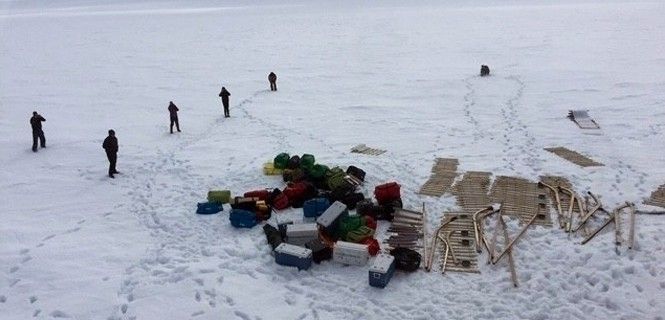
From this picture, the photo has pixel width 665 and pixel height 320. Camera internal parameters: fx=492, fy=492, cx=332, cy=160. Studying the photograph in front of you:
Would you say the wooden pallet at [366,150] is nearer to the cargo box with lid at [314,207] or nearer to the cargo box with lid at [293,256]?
the cargo box with lid at [314,207]

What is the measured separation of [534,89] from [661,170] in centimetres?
1275

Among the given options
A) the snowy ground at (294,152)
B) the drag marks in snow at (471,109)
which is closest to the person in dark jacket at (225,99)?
the snowy ground at (294,152)

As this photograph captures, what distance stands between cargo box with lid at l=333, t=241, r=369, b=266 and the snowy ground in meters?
0.19

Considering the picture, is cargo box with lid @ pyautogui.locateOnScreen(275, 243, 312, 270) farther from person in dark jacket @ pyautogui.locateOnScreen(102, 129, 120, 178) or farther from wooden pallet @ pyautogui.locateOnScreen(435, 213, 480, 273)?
person in dark jacket @ pyautogui.locateOnScreen(102, 129, 120, 178)

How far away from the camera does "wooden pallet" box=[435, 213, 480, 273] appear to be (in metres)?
9.77

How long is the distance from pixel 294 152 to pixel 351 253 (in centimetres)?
766

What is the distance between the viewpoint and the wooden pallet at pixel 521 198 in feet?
37.6

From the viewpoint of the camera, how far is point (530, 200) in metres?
12.2

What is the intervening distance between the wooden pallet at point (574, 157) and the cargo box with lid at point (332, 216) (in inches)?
309

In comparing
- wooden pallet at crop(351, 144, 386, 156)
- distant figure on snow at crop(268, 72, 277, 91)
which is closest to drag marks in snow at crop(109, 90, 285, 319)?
wooden pallet at crop(351, 144, 386, 156)

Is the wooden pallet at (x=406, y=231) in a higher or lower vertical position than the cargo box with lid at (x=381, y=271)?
higher

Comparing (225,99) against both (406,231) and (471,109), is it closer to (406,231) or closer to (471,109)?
(471,109)

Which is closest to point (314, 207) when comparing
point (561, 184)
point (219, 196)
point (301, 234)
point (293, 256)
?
point (301, 234)

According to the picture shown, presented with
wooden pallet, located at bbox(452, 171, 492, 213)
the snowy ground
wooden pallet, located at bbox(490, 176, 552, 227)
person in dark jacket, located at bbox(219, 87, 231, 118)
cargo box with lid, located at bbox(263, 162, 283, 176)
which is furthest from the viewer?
person in dark jacket, located at bbox(219, 87, 231, 118)
